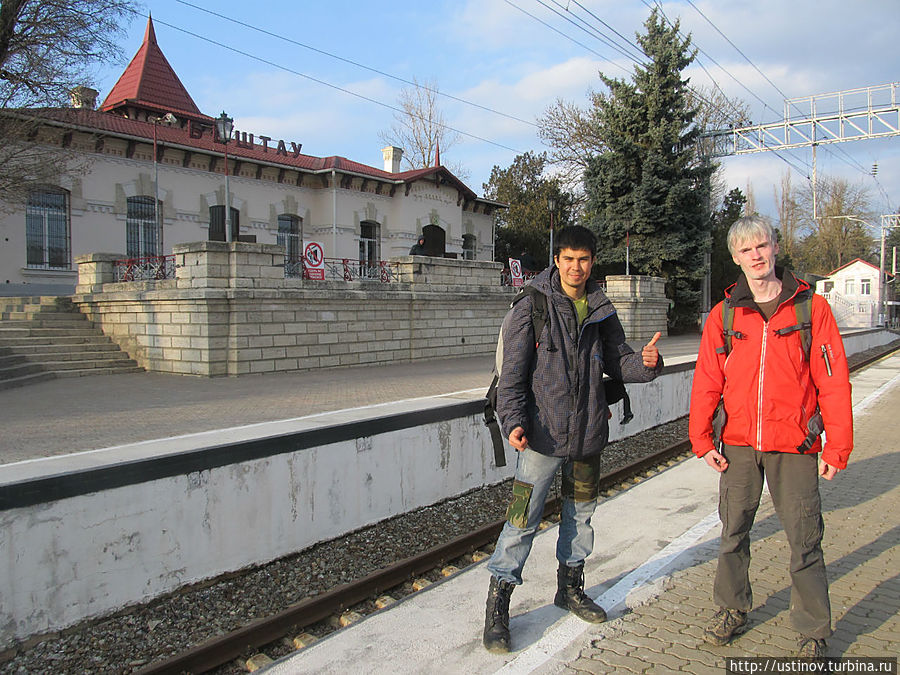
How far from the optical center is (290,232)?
2530 cm

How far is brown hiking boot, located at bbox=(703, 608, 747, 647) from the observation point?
10.5 ft

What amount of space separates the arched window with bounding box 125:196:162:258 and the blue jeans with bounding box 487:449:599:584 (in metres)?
20.1

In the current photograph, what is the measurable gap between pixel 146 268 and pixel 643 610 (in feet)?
46.3

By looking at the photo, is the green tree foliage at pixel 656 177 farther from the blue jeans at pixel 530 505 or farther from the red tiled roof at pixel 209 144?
the blue jeans at pixel 530 505

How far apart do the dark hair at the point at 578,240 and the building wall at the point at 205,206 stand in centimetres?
1768

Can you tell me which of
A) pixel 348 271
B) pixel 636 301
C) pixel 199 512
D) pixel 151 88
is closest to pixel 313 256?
pixel 348 271

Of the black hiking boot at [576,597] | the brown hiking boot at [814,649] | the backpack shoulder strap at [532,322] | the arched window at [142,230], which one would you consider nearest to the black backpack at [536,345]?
the backpack shoulder strap at [532,322]

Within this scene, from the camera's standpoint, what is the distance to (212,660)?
3268 millimetres

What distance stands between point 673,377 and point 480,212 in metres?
22.5

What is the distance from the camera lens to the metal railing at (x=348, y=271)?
1521 centimetres

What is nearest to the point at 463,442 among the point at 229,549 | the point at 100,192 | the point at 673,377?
the point at 229,549

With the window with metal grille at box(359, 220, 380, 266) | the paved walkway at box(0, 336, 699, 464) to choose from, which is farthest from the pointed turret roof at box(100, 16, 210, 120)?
the paved walkway at box(0, 336, 699, 464)

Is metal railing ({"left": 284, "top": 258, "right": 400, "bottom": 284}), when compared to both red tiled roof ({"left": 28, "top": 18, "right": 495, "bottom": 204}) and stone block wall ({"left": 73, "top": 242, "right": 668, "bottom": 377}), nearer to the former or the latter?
stone block wall ({"left": 73, "top": 242, "right": 668, "bottom": 377})

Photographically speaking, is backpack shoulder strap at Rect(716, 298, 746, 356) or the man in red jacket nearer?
the man in red jacket
